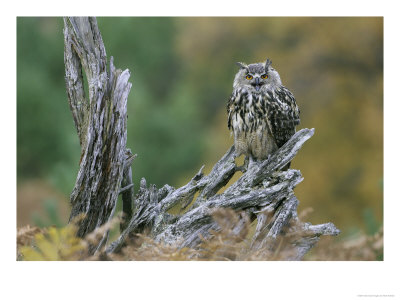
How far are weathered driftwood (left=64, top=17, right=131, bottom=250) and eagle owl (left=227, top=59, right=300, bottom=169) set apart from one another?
0.83 metres

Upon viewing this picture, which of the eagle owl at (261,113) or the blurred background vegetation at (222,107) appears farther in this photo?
the blurred background vegetation at (222,107)

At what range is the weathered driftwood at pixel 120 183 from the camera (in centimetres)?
333

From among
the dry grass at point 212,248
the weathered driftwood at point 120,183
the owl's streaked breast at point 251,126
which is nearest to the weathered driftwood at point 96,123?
the weathered driftwood at point 120,183

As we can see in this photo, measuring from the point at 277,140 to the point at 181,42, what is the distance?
7567mm

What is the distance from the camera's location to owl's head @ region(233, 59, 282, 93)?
3.62 metres

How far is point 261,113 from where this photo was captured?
3.60 m

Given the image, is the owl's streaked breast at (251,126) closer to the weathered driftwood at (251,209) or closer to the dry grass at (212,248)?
the weathered driftwood at (251,209)

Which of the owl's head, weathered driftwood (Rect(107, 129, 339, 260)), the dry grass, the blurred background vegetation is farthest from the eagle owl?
the blurred background vegetation

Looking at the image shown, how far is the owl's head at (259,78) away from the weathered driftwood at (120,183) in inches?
17.9

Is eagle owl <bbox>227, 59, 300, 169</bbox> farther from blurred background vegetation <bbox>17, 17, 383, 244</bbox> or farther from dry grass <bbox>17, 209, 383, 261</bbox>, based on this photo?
blurred background vegetation <bbox>17, 17, 383, 244</bbox>

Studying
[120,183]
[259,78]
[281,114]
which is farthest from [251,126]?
[120,183]
